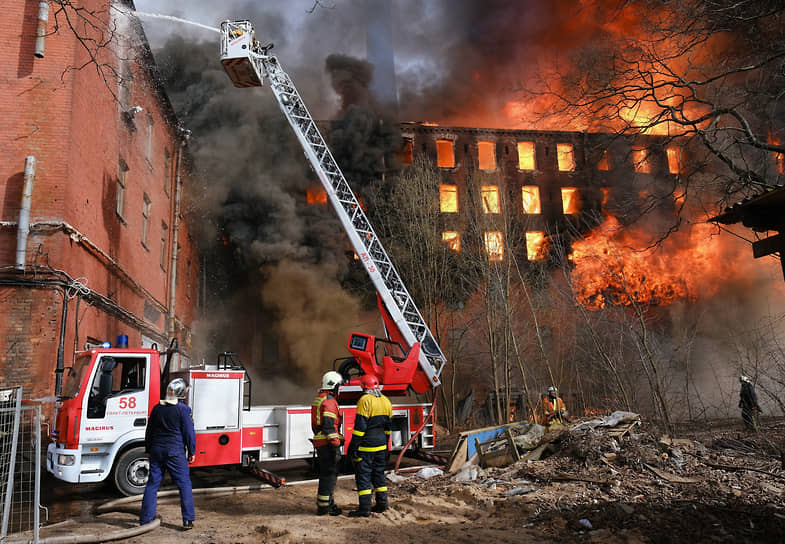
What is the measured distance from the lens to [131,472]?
26.4 feet

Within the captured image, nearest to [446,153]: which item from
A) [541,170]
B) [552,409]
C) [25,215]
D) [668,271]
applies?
[541,170]

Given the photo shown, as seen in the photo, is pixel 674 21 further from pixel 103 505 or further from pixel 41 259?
pixel 41 259

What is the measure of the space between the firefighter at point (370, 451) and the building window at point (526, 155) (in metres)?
26.8

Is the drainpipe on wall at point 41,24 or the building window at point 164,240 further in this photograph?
the building window at point 164,240

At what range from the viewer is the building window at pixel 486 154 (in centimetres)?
3112

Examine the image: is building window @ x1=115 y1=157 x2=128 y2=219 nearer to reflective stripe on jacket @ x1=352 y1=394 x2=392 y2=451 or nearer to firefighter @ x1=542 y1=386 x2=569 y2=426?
reflective stripe on jacket @ x1=352 y1=394 x2=392 y2=451

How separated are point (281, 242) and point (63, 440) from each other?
13332 millimetres

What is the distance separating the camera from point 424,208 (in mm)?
19172

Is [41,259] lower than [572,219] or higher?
lower

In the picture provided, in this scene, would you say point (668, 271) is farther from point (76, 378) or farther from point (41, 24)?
point (41, 24)

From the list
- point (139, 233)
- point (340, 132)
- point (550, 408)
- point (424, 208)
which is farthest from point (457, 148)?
point (550, 408)

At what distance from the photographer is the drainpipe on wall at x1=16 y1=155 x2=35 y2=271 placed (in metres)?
10.4

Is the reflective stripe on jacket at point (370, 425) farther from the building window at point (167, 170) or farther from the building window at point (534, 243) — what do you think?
the building window at point (534, 243)

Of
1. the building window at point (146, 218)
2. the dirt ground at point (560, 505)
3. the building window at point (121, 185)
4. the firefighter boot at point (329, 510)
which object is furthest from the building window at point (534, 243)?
the firefighter boot at point (329, 510)
